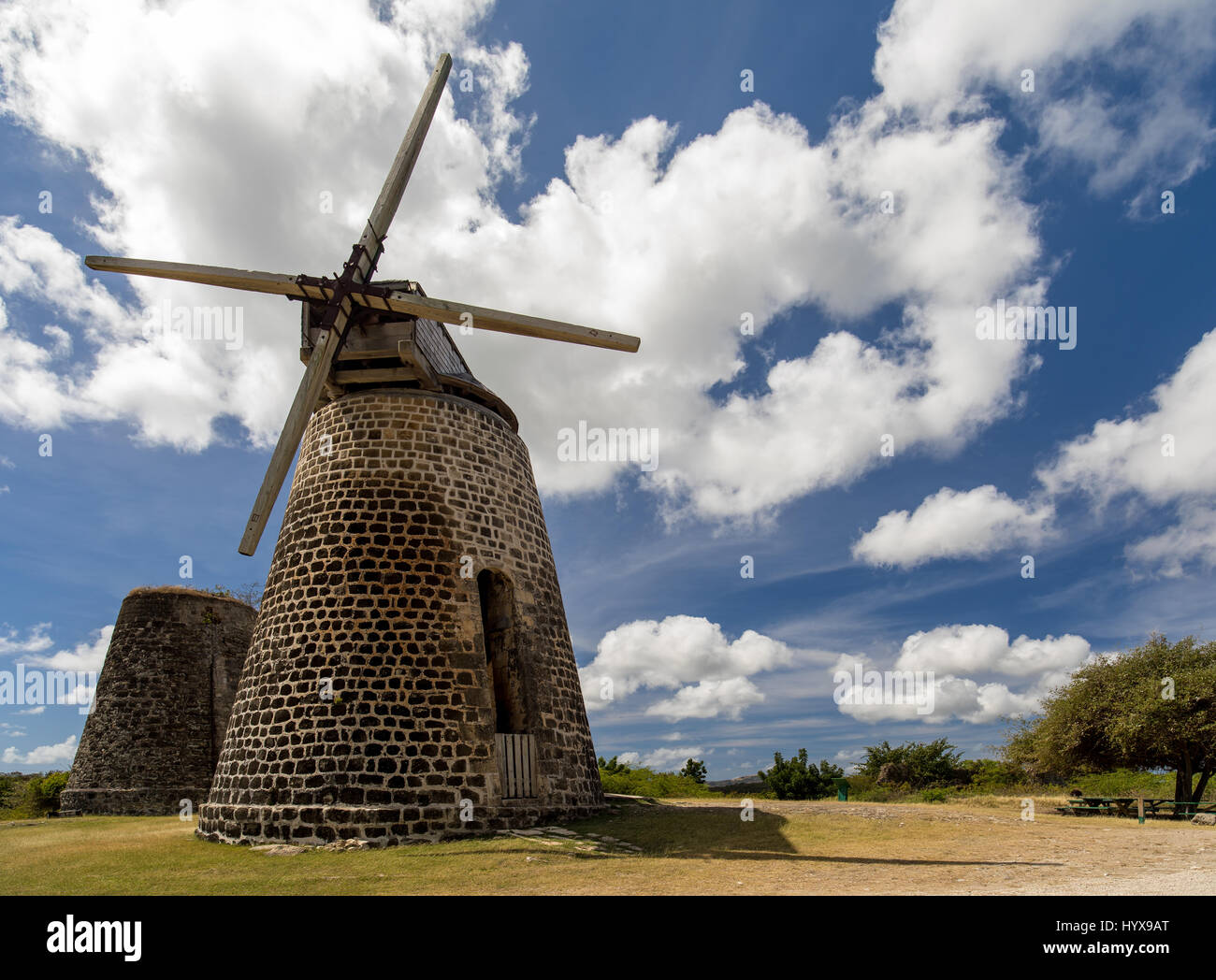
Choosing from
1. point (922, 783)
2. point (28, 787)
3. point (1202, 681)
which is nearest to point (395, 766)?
point (1202, 681)

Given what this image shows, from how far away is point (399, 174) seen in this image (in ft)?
53.0

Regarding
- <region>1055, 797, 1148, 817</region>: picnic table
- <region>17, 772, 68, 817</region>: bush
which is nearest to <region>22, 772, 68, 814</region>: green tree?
<region>17, 772, 68, 817</region>: bush

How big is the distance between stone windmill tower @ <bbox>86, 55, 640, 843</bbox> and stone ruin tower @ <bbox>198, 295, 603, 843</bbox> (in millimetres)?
33

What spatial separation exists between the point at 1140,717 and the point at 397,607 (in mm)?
19477

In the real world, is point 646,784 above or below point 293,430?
below

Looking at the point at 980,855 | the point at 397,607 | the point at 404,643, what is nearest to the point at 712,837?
the point at 980,855

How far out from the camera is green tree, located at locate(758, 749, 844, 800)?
22484mm

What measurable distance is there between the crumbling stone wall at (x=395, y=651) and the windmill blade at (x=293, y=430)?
1.24 feet

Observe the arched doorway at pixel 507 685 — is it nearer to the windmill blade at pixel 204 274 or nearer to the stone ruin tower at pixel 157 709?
the windmill blade at pixel 204 274

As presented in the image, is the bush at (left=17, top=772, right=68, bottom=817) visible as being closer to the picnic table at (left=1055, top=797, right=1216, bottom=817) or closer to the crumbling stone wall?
the crumbling stone wall

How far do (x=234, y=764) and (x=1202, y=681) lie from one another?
2245 centimetres

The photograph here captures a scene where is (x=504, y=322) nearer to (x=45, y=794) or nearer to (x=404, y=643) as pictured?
(x=404, y=643)

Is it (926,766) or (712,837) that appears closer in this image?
(712,837)

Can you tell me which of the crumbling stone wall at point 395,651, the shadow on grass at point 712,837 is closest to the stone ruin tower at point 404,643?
the crumbling stone wall at point 395,651
